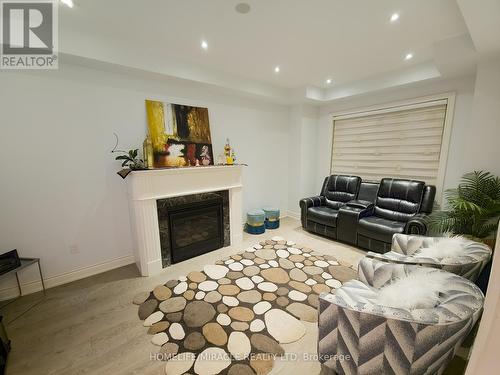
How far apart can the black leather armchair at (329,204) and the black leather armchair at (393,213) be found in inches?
→ 16.2

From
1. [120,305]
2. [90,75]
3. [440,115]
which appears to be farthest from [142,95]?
[440,115]

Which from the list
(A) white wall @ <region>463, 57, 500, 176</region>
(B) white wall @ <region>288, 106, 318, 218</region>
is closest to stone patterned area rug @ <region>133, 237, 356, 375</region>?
(B) white wall @ <region>288, 106, 318, 218</region>

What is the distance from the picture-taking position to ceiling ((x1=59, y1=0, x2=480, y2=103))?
181cm

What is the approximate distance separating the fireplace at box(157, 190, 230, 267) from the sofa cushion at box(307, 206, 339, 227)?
1.50 meters

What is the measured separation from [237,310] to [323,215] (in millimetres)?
2172

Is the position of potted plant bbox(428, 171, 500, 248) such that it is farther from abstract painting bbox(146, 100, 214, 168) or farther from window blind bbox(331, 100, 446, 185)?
abstract painting bbox(146, 100, 214, 168)

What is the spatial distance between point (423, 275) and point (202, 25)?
2746 millimetres

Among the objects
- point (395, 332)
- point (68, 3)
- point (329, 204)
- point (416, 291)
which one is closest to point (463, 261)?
point (416, 291)

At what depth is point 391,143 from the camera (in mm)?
3582

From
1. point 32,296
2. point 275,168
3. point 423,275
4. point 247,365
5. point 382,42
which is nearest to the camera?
point 423,275

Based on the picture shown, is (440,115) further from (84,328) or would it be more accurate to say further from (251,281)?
(84,328)

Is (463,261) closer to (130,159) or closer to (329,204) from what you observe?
(329,204)

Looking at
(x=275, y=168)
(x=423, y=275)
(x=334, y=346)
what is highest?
(x=275, y=168)

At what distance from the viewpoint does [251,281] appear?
2404 mm
